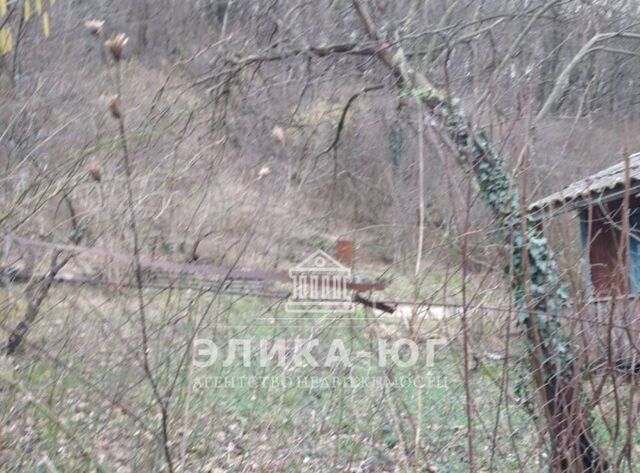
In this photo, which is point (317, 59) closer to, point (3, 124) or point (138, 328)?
point (3, 124)

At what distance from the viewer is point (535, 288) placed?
5.27 meters

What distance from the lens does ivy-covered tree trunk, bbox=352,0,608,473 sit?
3.88 meters

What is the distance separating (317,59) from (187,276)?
4.65 m

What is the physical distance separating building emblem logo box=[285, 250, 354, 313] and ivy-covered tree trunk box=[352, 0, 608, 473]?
111 cm

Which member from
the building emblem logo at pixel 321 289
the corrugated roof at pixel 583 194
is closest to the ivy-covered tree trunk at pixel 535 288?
the corrugated roof at pixel 583 194

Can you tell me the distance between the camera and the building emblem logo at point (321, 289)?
5.21m

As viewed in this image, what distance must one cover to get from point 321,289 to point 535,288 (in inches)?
66.1

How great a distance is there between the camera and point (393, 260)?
18.4 ft

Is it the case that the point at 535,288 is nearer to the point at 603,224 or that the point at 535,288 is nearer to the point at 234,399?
the point at 603,224

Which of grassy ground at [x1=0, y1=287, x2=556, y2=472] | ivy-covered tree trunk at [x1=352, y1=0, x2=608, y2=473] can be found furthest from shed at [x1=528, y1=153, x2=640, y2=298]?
grassy ground at [x1=0, y1=287, x2=556, y2=472]

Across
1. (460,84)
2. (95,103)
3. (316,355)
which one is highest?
(460,84)

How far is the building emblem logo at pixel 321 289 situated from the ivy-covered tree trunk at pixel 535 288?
3.64 feet

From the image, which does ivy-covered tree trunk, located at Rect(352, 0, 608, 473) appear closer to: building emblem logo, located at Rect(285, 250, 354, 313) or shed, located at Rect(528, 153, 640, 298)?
shed, located at Rect(528, 153, 640, 298)

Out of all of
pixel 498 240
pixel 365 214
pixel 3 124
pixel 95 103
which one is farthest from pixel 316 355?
pixel 365 214
